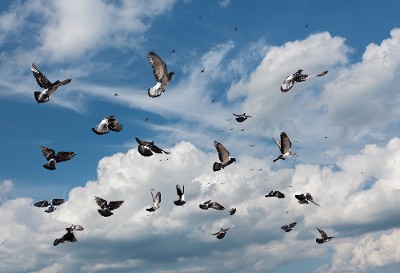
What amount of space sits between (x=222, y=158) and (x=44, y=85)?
18.1 metres

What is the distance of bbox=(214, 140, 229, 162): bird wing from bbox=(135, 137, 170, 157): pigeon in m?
5.92

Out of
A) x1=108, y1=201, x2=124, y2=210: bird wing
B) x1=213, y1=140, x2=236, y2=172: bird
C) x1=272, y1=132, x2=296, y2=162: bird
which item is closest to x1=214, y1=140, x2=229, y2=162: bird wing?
x1=213, y1=140, x2=236, y2=172: bird

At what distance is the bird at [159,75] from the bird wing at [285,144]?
12.7 meters

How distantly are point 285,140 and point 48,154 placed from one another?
829 inches

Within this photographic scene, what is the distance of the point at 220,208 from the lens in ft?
196

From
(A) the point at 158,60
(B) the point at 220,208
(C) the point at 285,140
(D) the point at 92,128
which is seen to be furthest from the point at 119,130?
(B) the point at 220,208

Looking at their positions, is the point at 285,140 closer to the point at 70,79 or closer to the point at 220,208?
the point at 220,208

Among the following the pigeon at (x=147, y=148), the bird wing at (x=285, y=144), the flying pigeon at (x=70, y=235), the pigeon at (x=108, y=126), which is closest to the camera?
the pigeon at (x=108, y=126)

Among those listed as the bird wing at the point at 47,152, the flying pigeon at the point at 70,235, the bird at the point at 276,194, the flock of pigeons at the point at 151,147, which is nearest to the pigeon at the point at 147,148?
the flock of pigeons at the point at 151,147

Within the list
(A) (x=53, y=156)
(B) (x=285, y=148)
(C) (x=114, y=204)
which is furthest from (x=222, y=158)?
(A) (x=53, y=156)

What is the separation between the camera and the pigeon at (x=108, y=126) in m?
41.8

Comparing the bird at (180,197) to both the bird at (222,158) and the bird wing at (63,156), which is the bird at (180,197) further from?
the bird wing at (63,156)

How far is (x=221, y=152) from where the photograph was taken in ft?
165

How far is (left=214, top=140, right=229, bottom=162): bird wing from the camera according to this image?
1938 inches
